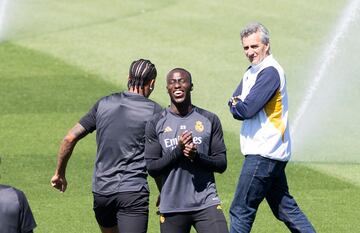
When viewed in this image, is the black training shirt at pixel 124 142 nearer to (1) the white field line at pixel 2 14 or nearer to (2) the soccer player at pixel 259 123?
(2) the soccer player at pixel 259 123

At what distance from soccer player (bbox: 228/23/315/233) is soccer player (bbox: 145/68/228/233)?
0.91 meters

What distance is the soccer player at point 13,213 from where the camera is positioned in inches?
301

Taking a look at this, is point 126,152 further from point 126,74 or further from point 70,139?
point 126,74

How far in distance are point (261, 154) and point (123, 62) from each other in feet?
36.4

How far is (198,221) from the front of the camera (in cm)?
921

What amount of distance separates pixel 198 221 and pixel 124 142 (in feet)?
3.18

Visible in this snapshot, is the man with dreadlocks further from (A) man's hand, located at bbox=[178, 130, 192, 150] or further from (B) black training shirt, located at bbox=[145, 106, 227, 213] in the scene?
(A) man's hand, located at bbox=[178, 130, 192, 150]

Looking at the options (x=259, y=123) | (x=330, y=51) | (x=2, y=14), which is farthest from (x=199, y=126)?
(x=2, y=14)

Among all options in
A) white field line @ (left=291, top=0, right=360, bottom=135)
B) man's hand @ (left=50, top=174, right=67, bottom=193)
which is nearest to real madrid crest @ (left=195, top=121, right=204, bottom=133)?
man's hand @ (left=50, top=174, right=67, bottom=193)

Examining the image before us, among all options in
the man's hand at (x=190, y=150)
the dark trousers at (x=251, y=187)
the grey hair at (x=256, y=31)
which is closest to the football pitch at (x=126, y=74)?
the dark trousers at (x=251, y=187)

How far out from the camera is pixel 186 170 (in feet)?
30.1

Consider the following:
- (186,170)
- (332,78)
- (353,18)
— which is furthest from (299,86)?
(186,170)

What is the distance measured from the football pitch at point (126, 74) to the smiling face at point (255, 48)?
2.70 m

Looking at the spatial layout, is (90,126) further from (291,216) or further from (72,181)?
(72,181)
